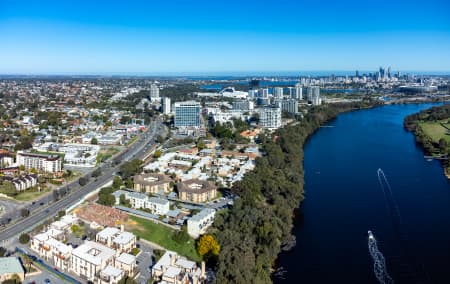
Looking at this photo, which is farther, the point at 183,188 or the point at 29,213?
the point at 183,188

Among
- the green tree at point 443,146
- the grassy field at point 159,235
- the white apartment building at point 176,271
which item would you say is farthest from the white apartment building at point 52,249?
the green tree at point 443,146

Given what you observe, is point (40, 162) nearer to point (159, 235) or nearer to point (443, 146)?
point (159, 235)

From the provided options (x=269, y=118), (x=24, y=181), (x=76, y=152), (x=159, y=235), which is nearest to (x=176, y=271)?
(x=159, y=235)

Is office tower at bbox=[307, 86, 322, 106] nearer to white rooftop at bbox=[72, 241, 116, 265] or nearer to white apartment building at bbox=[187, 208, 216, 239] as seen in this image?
white apartment building at bbox=[187, 208, 216, 239]

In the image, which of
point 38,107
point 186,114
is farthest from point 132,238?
point 38,107

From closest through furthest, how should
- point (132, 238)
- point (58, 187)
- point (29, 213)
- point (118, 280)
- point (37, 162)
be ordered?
point (118, 280) → point (132, 238) → point (29, 213) → point (58, 187) → point (37, 162)

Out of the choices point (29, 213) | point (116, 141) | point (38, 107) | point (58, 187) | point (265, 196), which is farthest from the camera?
point (38, 107)

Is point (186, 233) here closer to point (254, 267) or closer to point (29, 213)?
point (254, 267)

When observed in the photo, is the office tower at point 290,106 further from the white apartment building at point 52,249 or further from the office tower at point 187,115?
the white apartment building at point 52,249

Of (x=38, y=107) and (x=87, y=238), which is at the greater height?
(x=38, y=107)
